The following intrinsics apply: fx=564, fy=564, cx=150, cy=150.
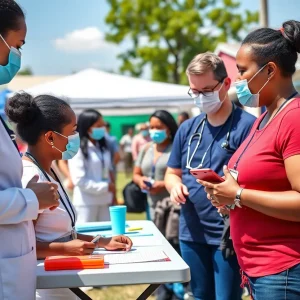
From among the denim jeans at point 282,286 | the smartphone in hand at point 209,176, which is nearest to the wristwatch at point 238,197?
the smartphone in hand at point 209,176

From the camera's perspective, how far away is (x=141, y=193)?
545 cm

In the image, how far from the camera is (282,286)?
6.73 feet

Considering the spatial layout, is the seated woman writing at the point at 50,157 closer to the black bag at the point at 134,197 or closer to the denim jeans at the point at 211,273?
the denim jeans at the point at 211,273

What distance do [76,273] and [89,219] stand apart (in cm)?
350

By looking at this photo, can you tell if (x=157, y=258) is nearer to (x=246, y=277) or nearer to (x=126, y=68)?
(x=246, y=277)

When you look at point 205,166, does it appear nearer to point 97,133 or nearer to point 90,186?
point 90,186

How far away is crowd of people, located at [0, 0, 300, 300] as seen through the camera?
6.39 feet

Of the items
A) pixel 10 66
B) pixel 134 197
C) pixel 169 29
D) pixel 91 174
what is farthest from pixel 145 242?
pixel 169 29

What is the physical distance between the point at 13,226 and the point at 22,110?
0.77m

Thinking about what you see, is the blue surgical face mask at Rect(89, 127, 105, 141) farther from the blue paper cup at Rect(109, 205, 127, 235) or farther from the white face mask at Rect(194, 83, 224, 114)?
the blue paper cup at Rect(109, 205, 127, 235)

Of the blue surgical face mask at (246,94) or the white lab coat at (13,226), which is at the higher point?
the blue surgical face mask at (246,94)

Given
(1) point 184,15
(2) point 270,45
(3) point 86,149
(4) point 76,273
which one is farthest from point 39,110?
(1) point 184,15

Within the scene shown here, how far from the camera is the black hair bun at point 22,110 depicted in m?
2.53

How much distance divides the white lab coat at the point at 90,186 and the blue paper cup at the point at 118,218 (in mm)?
2572
